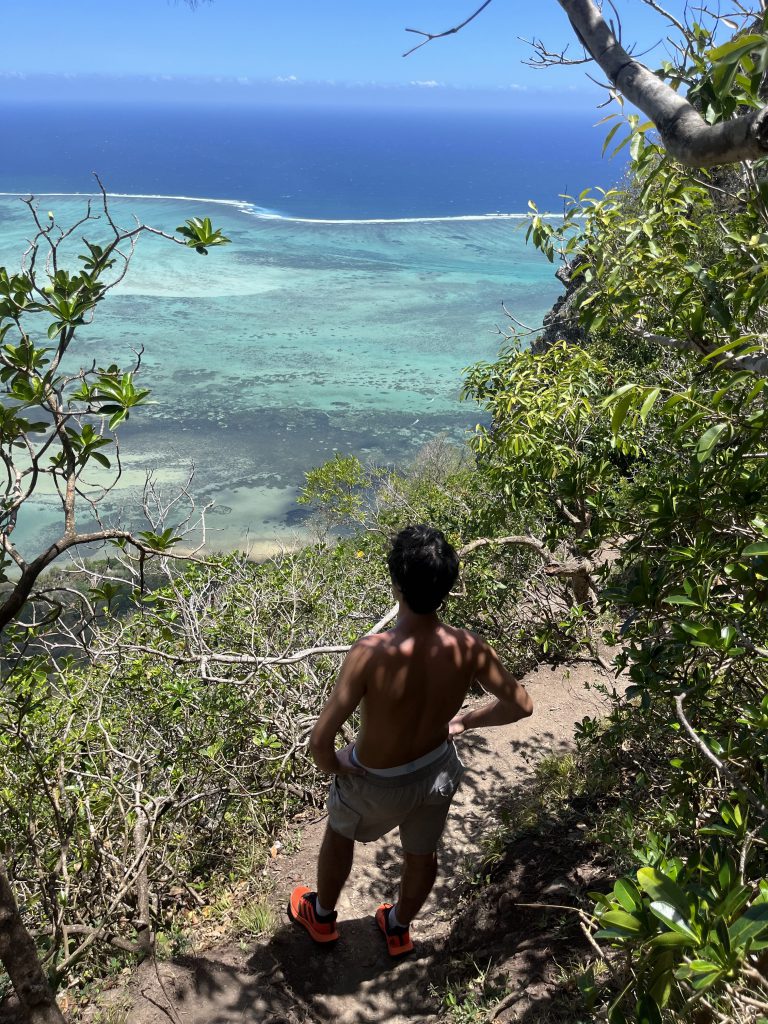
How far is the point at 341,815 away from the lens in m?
2.70

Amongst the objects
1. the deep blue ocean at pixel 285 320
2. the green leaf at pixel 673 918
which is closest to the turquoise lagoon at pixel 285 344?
the deep blue ocean at pixel 285 320

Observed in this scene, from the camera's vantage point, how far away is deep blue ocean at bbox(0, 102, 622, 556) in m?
37.2

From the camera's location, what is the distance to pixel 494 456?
468 centimetres

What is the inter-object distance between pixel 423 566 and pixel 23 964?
1.56 m

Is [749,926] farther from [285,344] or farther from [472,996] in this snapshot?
[285,344]

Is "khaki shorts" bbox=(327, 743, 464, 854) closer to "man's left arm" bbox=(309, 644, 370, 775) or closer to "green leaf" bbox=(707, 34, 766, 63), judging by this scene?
"man's left arm" bbox=(309, 644, 370, 775)

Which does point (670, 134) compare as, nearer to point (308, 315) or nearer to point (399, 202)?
point (308, 315)

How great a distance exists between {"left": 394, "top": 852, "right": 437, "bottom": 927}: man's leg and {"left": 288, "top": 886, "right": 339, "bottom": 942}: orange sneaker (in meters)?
0.32

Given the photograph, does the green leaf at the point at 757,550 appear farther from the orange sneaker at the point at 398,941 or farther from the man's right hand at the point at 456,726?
the orange sneaker at the point at 398,941

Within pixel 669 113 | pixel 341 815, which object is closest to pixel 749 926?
pixel 341 815

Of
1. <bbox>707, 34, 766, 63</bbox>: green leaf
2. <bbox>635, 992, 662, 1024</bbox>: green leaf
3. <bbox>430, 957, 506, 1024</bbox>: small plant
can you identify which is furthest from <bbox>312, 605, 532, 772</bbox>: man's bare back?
<bbox>707, 34, 766, 63</bbox>: green leaf

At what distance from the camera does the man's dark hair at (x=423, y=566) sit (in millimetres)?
2279

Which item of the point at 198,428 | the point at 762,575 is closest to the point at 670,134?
the point at 762,575

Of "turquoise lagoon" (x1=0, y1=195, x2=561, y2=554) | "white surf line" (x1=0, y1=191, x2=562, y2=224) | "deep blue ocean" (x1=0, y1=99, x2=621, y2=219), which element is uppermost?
"deep blue ocean" (x1=0, y1=99, x2=621, y2=219)
